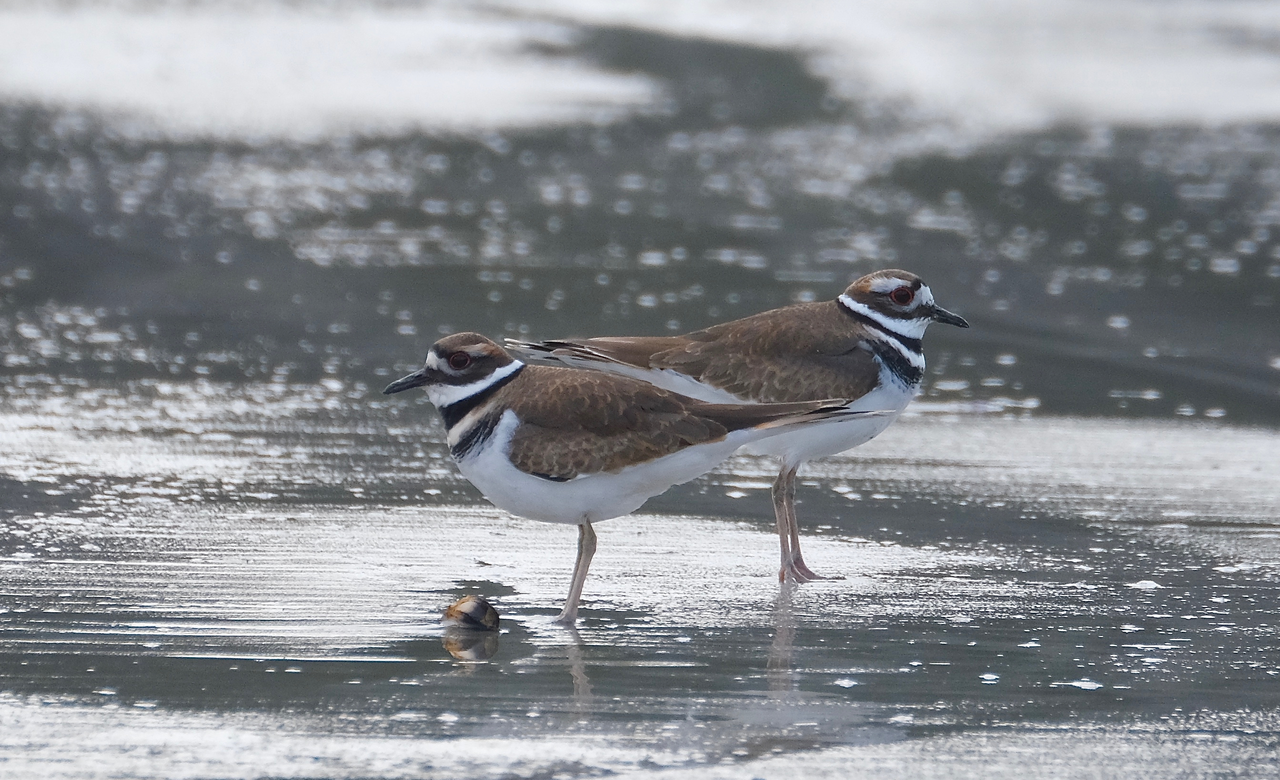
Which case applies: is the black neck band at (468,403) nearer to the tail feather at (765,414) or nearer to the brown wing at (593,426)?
the brown wing at (593,426)

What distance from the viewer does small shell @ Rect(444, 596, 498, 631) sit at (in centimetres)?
441

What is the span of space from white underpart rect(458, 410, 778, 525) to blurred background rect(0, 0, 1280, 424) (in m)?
2.94

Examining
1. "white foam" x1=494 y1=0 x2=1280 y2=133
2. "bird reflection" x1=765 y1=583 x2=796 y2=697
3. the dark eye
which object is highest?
"white foam" x1=494 y1=0 x2=1280 y2=133

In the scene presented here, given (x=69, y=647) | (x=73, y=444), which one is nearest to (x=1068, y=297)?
(x=73, y=444)

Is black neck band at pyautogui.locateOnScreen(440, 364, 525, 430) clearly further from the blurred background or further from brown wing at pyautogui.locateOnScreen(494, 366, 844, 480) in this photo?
the blurred background

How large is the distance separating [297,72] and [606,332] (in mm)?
7950

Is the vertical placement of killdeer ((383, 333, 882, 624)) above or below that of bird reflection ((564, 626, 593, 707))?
above

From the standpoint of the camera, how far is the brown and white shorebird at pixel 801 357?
5492mm

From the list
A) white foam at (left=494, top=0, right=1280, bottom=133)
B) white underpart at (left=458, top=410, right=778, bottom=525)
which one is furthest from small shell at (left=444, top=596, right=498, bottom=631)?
white foam at (left=494, top=0, right=1280, bottom=133)

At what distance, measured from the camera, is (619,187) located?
12188 millimetres

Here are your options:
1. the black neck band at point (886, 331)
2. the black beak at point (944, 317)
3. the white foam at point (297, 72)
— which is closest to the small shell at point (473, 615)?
the black neck band at point (886, 331)

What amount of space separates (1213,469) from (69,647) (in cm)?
473

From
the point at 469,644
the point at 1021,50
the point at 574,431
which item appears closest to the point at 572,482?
the point at 574,431

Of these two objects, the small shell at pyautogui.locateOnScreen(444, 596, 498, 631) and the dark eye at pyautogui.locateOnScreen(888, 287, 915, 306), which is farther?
the dark eye at pyautogui.locateOnScreen(888, 287, 915, 306)
